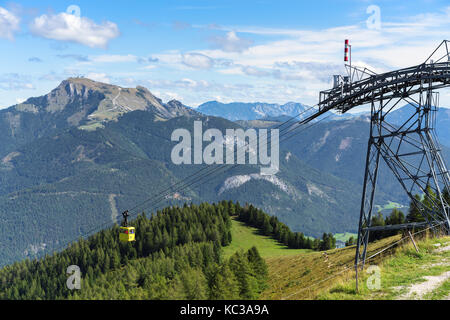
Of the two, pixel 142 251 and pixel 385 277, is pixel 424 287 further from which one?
pixel 142 251

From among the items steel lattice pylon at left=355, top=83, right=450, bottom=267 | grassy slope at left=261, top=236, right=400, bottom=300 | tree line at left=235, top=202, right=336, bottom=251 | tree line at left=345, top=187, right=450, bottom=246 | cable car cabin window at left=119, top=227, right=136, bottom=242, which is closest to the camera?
steel lattice pylon at left=355, top=83, right=450, bottom=267

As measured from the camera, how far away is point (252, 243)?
148m

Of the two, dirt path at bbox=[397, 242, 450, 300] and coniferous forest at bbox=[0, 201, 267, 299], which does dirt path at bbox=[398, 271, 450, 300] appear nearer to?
dirt path at bbox=[397, 242, 450, 300]

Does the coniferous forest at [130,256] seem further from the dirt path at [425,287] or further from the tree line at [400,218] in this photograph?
the dirt path at [425,287]

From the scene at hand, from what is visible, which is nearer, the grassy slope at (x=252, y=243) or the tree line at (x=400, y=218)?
the tree line at (x=400, y=218)

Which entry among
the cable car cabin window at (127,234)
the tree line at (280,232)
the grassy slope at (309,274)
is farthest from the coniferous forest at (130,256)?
the grassy slope at (309,274)

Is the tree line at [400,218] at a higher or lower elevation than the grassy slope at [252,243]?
higher

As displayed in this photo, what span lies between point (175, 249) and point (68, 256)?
61.4 meters

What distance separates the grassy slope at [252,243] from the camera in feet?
448

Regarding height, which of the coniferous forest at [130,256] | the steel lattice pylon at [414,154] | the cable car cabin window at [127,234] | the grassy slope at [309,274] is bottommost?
the coniferous forest at [130,256]

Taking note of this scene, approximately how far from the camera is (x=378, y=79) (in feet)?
127

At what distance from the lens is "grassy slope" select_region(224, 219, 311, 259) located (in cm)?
13645

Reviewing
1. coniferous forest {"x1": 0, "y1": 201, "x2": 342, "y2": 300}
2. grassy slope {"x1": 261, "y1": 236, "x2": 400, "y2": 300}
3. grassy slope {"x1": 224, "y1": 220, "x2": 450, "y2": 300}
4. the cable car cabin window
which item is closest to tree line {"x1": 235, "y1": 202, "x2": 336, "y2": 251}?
coniferous forest {"x1": 0, "y1": 201, "x2": 342, "y2": 300}

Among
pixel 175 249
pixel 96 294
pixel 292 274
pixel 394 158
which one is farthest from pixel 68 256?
pixel 394 158
